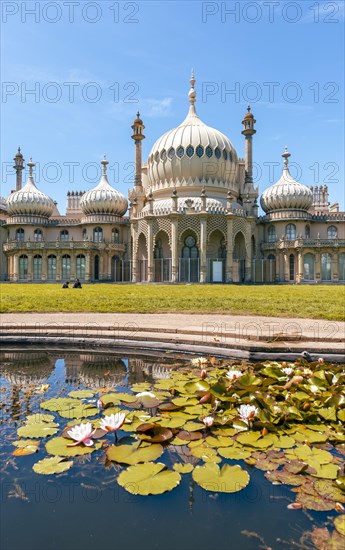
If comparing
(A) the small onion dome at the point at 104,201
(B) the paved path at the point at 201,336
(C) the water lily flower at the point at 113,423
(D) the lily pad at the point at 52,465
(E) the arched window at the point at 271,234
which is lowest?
(D) the lily pad at the point at 52,465

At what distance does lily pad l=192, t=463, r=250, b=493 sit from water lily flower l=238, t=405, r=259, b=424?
765 mm

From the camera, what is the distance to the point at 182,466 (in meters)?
3.58

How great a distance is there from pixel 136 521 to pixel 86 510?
47 cm

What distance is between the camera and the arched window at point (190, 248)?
4281cm

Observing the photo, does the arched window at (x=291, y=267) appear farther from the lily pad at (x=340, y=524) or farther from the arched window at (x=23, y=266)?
the lily pad at (x=340, y=524)

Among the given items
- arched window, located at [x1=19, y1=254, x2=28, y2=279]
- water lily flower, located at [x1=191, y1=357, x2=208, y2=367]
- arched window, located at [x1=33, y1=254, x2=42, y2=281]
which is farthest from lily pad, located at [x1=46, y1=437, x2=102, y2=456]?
arched window, located at [x1=19, y1=254, x2=28, y2=279]

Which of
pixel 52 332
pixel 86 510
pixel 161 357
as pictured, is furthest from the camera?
pixel 52 332

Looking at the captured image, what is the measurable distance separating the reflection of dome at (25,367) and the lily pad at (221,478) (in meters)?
3.90

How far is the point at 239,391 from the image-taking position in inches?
196

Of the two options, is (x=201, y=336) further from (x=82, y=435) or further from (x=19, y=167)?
(x=19, y=167)

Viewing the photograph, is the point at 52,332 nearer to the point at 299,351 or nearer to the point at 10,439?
the point at 10,439

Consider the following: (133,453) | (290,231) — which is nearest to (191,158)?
(290,231)

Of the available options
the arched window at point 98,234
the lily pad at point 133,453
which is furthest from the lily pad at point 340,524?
the arched window at point 98,234

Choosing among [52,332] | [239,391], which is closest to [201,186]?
[52,332]
